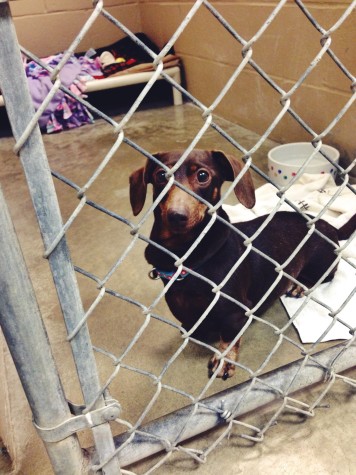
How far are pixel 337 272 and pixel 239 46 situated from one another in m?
2.40

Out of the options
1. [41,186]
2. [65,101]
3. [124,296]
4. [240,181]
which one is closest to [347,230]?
[240,181]

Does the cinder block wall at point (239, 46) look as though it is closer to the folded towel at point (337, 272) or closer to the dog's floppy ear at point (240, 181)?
the folded towel at point (337, 272)

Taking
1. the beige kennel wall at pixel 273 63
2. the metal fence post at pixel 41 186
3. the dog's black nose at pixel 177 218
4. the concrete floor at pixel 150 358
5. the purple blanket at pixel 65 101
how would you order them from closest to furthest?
the metal fence post at pixel 41 186 < the concrete floor at pixel 150 358 < the dog's black nose at pixel 177 218 < the beige kennel wall at pixel 273 63 < the purple blanket at pixel 65 101

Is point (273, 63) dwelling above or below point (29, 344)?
above

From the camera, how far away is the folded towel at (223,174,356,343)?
156cm

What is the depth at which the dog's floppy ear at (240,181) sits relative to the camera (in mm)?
1329

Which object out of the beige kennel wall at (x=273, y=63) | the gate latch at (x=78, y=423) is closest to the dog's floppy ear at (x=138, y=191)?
the gate latch at (x=78, y=423)

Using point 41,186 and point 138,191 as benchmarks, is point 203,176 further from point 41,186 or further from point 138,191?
point 41,186

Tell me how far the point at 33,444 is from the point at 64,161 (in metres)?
2.66

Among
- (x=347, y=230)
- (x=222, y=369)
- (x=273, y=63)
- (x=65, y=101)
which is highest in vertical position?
(x=273, y=63)

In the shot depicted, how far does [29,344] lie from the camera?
70 cm

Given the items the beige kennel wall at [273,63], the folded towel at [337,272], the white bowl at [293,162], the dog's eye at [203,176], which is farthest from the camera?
the beige kennel wall at [273,63]

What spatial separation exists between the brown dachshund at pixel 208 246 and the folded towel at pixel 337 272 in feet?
0.51

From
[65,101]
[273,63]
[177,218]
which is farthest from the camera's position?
[65,101]
